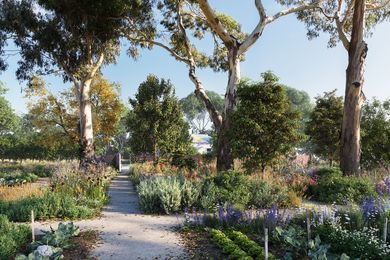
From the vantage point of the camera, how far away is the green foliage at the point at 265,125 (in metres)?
11.6

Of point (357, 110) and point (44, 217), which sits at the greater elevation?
point (357, 110)

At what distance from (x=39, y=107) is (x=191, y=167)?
573 inches

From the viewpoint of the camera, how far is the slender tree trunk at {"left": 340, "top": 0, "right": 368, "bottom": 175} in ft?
43.3

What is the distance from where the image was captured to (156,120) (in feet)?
74.5

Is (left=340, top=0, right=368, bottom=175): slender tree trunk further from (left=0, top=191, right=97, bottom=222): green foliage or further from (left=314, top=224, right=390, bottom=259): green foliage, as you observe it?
(left=0, top=191, right=97, bottom=222): green foliage

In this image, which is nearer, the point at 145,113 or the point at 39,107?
the point at 145,113

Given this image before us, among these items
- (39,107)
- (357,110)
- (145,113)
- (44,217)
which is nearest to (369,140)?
(357,110)

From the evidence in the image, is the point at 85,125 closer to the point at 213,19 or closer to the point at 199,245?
the point at 213,19

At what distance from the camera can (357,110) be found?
1327 centimetres

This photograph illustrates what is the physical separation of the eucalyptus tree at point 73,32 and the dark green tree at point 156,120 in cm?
428

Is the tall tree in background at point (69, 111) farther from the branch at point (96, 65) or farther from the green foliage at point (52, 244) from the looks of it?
the green foliage at point (52, 244)

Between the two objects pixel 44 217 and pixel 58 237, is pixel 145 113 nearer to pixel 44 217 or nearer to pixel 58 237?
pixel 44 217

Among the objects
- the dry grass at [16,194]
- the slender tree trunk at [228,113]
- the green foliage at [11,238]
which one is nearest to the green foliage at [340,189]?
the slender tree trunk at [228,113]

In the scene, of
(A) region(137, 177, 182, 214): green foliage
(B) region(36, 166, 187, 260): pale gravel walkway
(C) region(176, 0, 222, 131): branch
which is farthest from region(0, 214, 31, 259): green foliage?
(C) region(176, 0, 222, 131): branch
